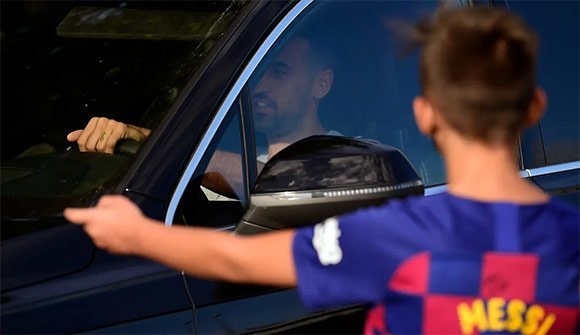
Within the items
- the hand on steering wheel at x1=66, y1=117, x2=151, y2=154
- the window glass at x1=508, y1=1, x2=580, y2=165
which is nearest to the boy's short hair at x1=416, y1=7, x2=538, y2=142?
the hand on steering wheel at x1=66, y1=117, x2=151, y2=154

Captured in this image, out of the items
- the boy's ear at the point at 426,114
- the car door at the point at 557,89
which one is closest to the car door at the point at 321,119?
the car door at the point at 557,89

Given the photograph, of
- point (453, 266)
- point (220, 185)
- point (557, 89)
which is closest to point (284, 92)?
point (220, 185)

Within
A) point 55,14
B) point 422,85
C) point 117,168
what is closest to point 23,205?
point 117,168

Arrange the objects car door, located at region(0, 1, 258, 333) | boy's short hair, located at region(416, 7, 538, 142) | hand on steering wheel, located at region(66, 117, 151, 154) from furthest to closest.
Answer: hand on steering wheel, located at region(66, 117, 151, 154) < car door, located at region(0, 1, 258, 333) < boy's short hair, located at region(416, 7, 538, 142)

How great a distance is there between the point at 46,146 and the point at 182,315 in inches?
34.5

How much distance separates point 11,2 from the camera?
12.3 ft

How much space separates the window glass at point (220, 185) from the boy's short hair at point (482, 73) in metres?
0.95

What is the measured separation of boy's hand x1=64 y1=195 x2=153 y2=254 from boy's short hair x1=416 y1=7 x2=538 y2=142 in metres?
0.58

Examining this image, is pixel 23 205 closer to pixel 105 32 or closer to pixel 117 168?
pixel 117 168

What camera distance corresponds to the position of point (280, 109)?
3.10 metres

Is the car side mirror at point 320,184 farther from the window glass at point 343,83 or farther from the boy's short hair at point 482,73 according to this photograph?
the boy's short hair at point 482,73

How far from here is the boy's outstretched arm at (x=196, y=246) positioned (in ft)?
6.72

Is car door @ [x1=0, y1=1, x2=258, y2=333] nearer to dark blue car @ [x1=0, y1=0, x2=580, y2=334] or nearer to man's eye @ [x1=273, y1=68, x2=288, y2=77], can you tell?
dark blue car @ [x1=0, y1=0, x2=580, y2=334]

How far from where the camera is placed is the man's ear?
10.5 feet
